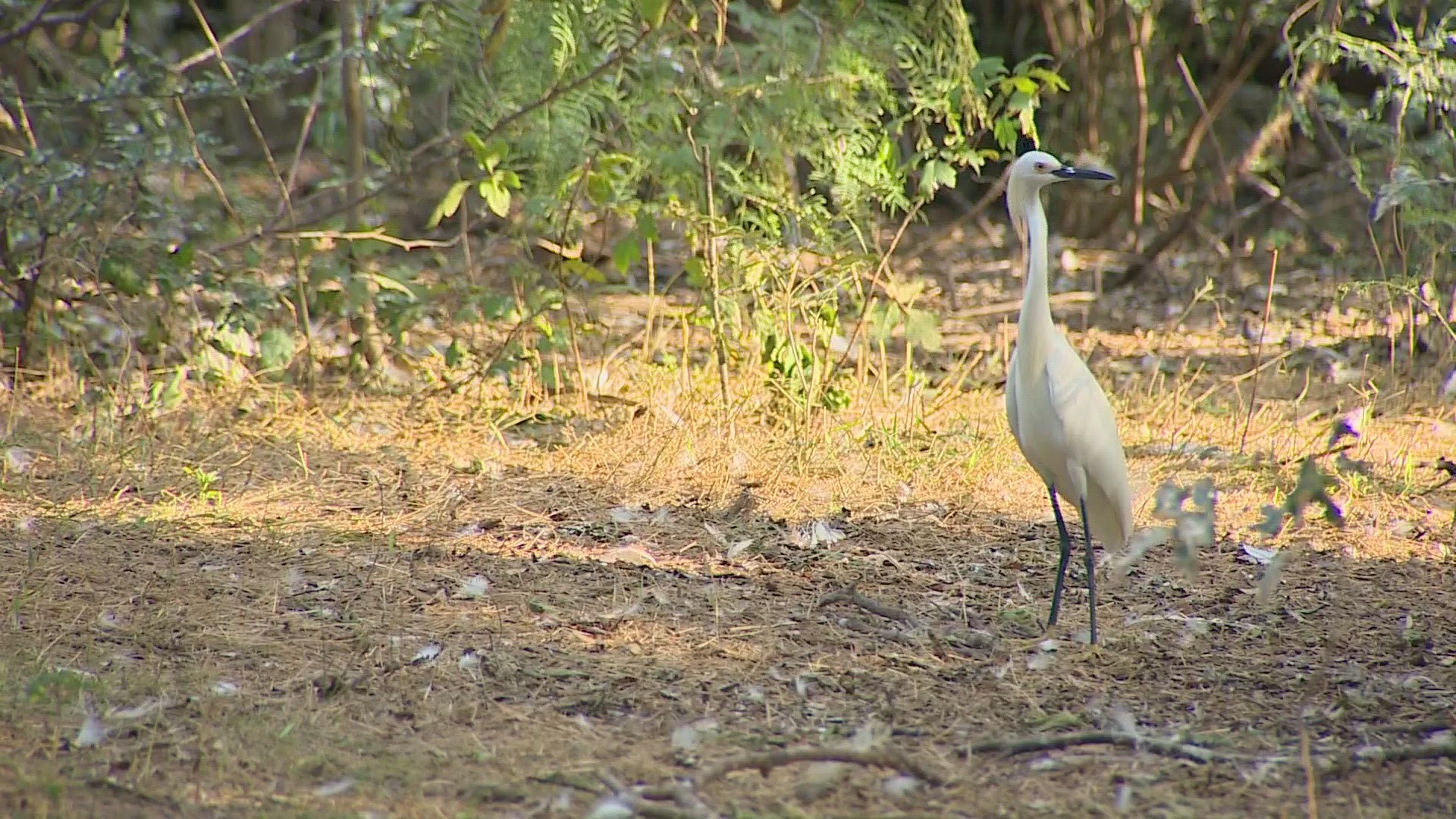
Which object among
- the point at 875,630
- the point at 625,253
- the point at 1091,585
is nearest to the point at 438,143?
the point at 625,253

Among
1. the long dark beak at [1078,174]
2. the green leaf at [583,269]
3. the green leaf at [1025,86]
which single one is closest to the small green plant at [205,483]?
the green leaf at [583,269]

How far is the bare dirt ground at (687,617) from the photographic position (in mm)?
2592

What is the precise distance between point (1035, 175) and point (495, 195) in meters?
1.88

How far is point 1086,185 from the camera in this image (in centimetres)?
800

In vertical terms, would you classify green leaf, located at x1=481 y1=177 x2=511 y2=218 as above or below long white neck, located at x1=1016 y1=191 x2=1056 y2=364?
below

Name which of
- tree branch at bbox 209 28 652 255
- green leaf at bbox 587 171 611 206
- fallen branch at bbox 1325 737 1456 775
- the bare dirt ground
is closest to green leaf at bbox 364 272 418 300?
tree branch at bbox 209 28 652 255

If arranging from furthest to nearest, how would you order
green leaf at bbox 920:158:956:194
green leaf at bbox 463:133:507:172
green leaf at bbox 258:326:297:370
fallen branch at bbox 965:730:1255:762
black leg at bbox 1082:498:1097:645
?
green leaf at bbox 258:326:297:370, green leaf at bbox 463:133:507:172, green leaf at bbox 920:158:956:194, black leg at bbox 1082:498:1097:645, fallen branch at bbox 965:730:1255:762

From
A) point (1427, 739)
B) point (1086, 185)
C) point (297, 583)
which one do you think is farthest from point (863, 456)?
point (1086, 185)

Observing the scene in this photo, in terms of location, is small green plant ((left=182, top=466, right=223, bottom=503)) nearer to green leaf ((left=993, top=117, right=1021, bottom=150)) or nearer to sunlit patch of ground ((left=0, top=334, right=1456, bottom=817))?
sunlit patch of ground ((left=0, top=334, right=1456, bottom=817))

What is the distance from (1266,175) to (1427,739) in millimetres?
6296

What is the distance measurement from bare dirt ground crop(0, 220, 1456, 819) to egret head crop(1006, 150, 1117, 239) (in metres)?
0.99

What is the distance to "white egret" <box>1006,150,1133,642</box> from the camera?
3385mm

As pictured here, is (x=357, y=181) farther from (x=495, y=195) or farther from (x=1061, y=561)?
(x=1061, y=561)

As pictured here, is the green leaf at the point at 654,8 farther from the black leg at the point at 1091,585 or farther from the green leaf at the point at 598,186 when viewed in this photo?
the black leg at the point at 1091,585
